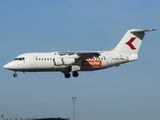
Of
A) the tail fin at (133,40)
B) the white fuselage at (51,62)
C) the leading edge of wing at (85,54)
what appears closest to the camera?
the leading edge of wing at (85,54)

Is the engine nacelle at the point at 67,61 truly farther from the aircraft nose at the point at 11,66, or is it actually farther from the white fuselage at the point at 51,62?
the aircraft nose at the point at 11,66

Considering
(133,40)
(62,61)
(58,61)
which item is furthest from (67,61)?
(133,40)

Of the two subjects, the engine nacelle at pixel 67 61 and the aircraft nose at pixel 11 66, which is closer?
the engine nacelle at pixel 67 61

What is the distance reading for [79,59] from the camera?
50875mm

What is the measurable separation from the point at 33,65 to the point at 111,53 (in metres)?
11.9

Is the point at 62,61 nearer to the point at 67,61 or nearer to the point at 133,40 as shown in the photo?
the point at 67,61

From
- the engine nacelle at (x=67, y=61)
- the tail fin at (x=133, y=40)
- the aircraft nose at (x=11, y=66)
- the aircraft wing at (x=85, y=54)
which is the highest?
the tail fin at (x=133, y=40)

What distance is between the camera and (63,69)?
50812 mm

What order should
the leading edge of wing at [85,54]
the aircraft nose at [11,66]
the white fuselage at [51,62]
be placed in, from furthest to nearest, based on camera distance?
the aircraft nose at [11,66] → the white fuselage at [51,62] → the leading edge of wing at [85,54]

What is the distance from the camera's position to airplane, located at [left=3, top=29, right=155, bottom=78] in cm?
4941

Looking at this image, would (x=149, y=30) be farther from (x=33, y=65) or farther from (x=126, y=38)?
(x=33, y=65)

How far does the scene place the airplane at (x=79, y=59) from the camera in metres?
49.4

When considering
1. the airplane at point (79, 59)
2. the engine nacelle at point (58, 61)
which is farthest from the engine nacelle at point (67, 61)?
the engine nacelle at point (58, 61)

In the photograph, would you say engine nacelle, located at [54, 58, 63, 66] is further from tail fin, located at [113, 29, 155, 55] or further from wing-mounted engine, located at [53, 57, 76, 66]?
tail fin, located at [113, 29, 155, 55]
